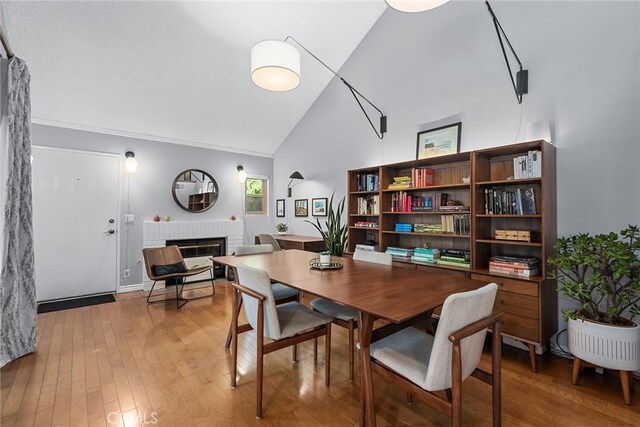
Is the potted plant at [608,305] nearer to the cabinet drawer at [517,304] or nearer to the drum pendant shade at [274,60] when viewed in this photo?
the cabinet drawer at [517,304]

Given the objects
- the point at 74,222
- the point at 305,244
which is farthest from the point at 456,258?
the point at 74,222

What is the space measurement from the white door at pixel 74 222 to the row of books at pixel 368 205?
354 cm

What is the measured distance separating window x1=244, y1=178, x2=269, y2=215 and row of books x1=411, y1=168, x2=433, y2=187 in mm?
3366

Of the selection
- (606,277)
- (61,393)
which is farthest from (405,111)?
(61,393)

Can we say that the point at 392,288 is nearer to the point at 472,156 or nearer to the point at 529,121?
the point at 472,156

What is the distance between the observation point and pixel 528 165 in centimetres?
236

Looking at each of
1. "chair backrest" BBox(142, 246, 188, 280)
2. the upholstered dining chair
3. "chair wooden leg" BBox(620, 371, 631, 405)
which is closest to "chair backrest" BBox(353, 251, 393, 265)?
"chair wooden leg" BBox(620, 371, 631, 405)

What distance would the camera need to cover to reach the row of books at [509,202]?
2406 mm

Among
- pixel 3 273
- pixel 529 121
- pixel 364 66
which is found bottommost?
pixel 3 273

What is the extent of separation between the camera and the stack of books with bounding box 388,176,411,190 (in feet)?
10.8

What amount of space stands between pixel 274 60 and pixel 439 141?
1970 millimetres

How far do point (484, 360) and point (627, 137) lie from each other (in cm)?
198

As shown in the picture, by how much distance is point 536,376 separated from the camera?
82.4 inches

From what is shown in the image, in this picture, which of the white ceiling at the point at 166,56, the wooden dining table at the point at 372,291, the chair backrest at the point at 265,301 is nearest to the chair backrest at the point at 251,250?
the wooden dining table at the point at 372,291
